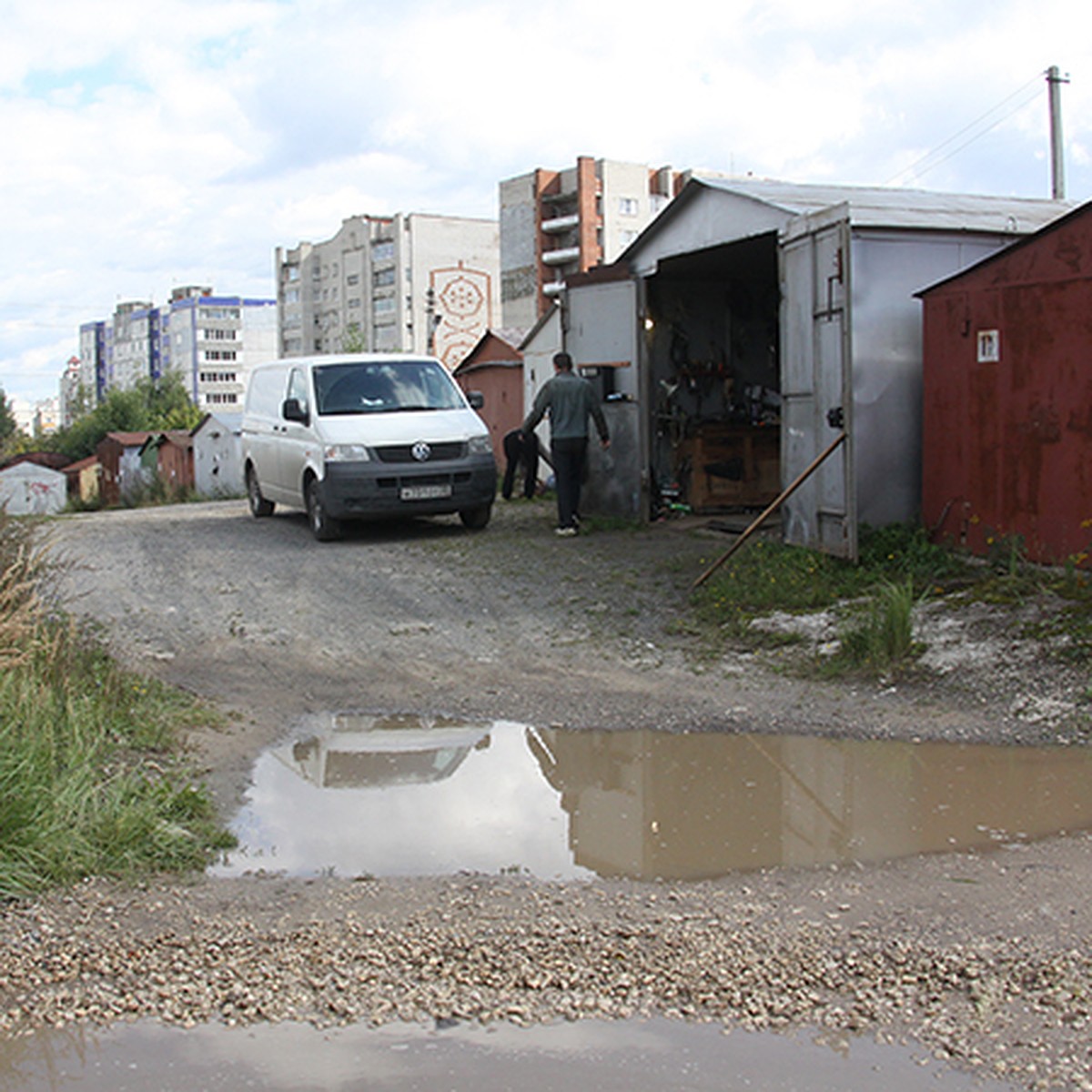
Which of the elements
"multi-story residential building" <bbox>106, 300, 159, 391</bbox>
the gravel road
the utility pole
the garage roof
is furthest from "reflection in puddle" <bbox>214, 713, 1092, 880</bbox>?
"multi-story residential building" <bbox>106, 300, 159, 391</bbox>

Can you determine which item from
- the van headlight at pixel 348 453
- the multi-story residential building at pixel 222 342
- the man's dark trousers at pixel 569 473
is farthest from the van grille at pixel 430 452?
the multi-story residential building at pixel 222 342

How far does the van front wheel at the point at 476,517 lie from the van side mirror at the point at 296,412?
Result: 6.50 ft

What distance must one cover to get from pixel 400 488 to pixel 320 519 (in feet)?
Result: 3.19

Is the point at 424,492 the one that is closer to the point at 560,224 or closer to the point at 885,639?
the point at 885,639

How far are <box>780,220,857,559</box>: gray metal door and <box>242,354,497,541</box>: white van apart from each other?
371cm

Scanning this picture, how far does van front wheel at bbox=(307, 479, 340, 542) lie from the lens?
13.0 meters

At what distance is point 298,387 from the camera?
14008 mm

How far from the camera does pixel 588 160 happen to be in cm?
9206

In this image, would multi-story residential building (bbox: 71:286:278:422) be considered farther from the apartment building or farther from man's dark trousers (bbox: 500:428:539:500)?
man's dark trousers (bbox: 500:428:539:500)

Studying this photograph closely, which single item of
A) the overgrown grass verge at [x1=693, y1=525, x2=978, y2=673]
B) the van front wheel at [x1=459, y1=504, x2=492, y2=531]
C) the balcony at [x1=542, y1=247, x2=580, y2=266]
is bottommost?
the overgrown grass verge at [x1=693, y1=525, x2=978, y2=673]

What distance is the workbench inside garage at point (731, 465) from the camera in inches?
Result: 583

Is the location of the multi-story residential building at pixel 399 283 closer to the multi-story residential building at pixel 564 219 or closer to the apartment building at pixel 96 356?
the multi-story residential building at pixel 564 219

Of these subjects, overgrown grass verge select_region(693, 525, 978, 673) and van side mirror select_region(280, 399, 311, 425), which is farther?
van side mirror select_region(280, 399, 311, 425)

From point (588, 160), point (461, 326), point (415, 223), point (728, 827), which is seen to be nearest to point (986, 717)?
point (728, 827)
